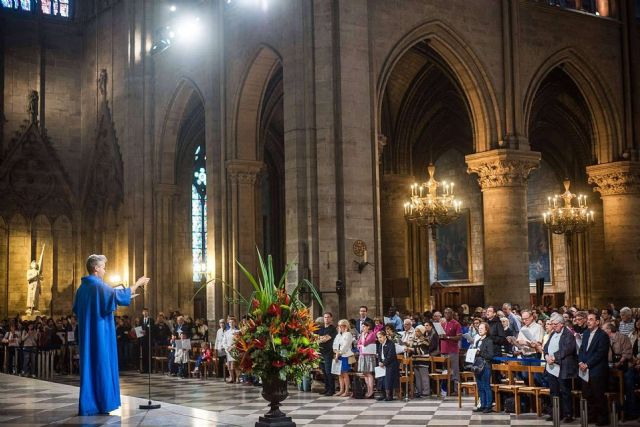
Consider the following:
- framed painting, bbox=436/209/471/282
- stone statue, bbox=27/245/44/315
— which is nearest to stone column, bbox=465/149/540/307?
framed painting, bbox=436/209/471/282

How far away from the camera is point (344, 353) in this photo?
1620 cm

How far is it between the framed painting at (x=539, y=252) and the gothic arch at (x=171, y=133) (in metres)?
13.6

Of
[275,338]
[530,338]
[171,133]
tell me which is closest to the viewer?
[275,338]

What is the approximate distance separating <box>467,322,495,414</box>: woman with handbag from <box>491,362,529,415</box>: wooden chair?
129mm

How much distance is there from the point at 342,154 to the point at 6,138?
1778 cm

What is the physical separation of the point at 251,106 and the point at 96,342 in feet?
50.2

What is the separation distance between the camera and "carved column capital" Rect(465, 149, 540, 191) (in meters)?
22.5

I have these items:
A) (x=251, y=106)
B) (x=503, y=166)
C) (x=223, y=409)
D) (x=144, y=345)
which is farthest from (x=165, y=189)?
(x=223, y=409)

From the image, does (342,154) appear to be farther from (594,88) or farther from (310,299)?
(594,88)

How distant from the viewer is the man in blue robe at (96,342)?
975 cm

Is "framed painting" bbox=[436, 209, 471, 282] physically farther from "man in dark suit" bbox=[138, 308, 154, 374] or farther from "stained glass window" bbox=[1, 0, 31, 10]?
"stained glass window" bbox=[1, 0, 31, 10]

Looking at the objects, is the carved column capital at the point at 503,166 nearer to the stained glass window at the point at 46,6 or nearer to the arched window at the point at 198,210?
the arched window at the point at 198,210

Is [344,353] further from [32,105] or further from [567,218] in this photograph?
[32,105]

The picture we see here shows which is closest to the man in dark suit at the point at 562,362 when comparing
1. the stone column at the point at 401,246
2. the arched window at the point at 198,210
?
the stone column at the point at 401,246
